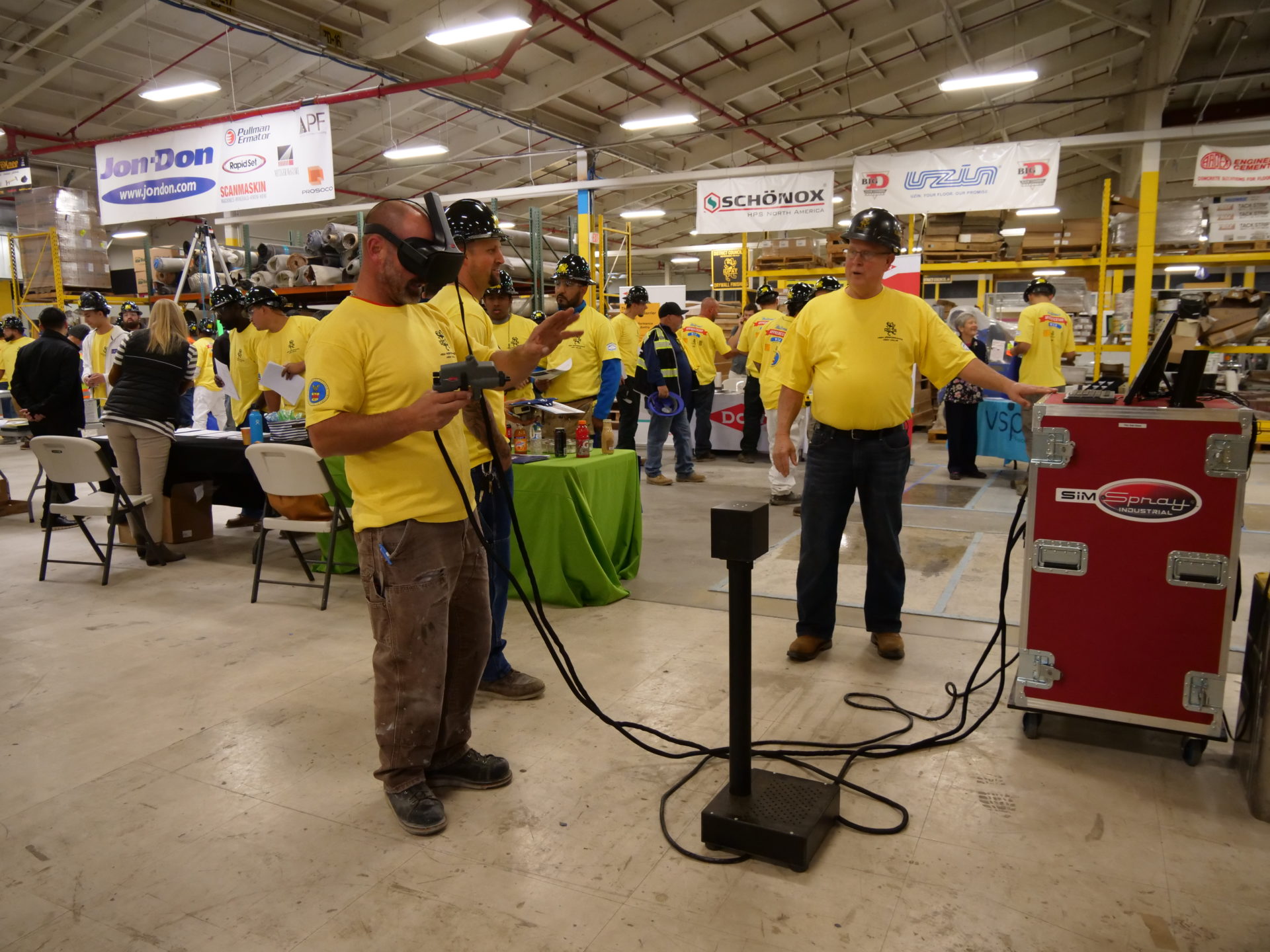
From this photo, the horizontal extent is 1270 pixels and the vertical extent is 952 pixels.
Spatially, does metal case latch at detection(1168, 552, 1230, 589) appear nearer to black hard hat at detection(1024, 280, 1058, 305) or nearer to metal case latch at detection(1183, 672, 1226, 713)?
metal case latch at detection(1183, 672, 1226, 713)

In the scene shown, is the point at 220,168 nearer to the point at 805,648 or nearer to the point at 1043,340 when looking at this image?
the point at 1043,340

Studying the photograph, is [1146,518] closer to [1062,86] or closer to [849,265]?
[849,265]

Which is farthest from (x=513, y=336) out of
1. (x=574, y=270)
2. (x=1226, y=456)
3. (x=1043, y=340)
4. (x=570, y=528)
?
(x=1043, y=340)

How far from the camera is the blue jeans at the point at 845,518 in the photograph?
3.28m

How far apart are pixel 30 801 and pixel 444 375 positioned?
6.28ft

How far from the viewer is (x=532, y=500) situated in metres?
4.03

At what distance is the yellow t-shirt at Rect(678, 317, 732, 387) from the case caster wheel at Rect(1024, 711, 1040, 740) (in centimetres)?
669

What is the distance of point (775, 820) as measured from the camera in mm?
2115

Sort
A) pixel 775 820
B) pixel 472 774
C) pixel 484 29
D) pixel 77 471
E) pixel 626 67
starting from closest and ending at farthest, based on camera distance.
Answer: pixel 775 820
pixel 472 774
pixel 77 471
pixel 484 29
pixel 626 67

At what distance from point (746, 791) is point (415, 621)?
100 cm

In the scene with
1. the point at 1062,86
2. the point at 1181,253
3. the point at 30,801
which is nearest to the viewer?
the point at 30,801

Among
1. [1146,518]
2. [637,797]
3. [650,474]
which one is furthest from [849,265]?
[650,474]

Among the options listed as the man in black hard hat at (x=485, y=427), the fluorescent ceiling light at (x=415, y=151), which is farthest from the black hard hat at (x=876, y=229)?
the fluorescent ceiling light at (x=415, y=151)

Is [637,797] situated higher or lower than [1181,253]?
lower
